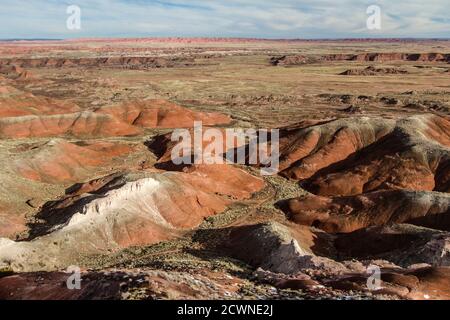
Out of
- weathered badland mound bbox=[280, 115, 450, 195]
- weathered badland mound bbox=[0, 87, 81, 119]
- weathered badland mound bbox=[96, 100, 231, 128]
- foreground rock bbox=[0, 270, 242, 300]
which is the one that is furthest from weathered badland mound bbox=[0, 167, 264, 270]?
weathered badland mound bbox=[0, 87, 81, 119]

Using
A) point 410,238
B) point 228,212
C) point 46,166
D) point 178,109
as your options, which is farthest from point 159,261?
point 178,109

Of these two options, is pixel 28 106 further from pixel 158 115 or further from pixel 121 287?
pixel 121 287

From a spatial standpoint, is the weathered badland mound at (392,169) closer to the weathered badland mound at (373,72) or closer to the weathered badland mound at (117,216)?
the weathered badland mound at (117,216)

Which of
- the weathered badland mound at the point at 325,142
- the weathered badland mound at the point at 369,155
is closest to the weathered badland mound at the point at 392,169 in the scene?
the weathered badland mound at the point at 369,155

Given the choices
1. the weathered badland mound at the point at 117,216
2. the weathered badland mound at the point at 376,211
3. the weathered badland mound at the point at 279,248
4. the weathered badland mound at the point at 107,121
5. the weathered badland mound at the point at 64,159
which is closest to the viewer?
the weathered badland mound at the point at 279,248

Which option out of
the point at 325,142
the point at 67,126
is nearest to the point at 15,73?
the point at 67,126
